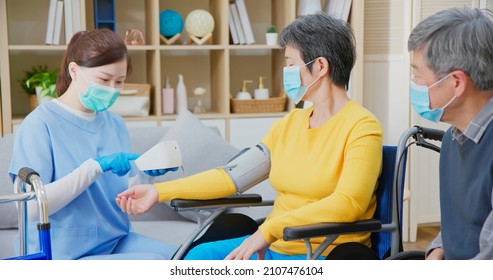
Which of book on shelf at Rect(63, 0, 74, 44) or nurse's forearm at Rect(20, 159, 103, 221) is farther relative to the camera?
book on shelf at Rect(63, 0, 74, 44)

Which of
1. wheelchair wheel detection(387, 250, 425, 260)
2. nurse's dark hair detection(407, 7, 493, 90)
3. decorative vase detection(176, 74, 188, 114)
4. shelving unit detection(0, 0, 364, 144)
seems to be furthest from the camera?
decorative vase detection(176, 74, 188, 114)

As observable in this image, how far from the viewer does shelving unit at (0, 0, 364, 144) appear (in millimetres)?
3664

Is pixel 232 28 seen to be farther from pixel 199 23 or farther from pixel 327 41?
pixel 327 41

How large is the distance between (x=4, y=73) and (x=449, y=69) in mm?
2527

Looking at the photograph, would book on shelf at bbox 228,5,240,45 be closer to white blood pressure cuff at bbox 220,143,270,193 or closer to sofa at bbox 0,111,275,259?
sofa at bbox 0,111,275,259

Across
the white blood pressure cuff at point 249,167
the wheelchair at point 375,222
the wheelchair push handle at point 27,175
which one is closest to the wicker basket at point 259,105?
the wheelchair at point 375,222

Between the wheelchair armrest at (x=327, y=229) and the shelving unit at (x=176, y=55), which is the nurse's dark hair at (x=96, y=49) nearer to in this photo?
the wheelchair armrest at (x=327, y=229)

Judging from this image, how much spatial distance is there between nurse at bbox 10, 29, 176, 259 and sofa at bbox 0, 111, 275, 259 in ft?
1.53

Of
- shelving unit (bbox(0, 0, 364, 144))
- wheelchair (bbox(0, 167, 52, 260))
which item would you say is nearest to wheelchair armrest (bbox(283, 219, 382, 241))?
wheelchair (bbox(0, 167, 52, 260))

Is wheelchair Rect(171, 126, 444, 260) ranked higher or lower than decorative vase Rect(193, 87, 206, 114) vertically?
lower

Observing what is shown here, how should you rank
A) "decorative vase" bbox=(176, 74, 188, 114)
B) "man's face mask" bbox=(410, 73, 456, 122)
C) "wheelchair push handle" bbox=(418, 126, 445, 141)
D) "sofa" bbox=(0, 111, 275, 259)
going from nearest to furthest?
"man's face mask" bbox=(410, 73, 456, 122) → "wheelchair push handle" bbox=(418, 126, 445, 141) → "sofa" bbox=(0, 111, 275, 259) → "decorative vase" bbox=(176, 74, 188, 114)

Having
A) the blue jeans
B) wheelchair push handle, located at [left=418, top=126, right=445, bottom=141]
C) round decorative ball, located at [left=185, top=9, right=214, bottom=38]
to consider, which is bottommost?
the blue jeans

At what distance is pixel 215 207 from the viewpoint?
2033 mm
